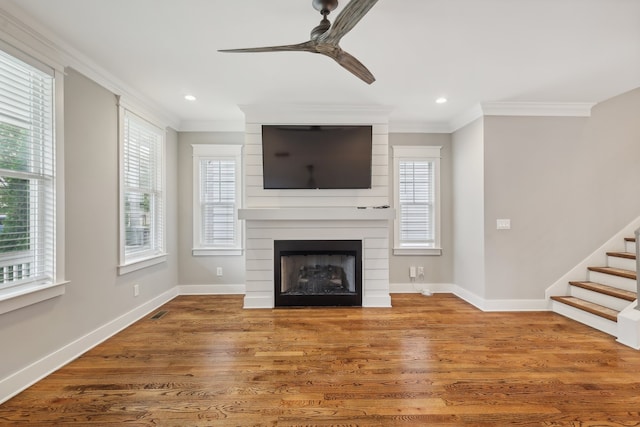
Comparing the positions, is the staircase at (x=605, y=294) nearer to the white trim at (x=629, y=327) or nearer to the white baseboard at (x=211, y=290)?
the white trim at (x=629, y=327)

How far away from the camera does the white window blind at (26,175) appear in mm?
1978

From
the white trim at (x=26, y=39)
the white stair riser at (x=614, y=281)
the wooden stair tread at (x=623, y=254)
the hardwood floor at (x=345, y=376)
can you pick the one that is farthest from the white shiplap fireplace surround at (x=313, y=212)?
the wooden stair tread at (x=623, y=254)

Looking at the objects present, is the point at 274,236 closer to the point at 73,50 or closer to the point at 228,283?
the point at 228,283

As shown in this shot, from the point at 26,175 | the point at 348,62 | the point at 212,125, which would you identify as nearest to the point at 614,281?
the point at 348,62

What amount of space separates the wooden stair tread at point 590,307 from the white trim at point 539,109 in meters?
2.26

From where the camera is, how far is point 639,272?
2805 millimetres

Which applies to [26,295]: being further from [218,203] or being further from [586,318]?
[586,318]

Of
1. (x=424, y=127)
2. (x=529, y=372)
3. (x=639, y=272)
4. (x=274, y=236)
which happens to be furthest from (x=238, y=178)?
(x=639, y=272)

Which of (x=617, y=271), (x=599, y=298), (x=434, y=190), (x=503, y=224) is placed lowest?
(x=599, y=298)

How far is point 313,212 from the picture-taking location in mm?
3713

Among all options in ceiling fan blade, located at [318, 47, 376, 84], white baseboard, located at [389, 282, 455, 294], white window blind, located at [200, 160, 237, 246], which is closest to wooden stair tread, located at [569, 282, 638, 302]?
white baseboard, located at [389, 282, 455, 294]

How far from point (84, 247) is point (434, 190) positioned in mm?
4341

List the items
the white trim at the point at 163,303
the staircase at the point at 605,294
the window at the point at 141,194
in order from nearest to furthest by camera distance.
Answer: the white trim at the point at 163,303 < the staircase at the point at 605,294 < the window at the point at 141,194

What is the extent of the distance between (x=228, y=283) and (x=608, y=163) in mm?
5353
